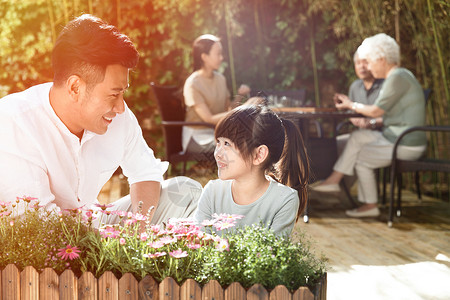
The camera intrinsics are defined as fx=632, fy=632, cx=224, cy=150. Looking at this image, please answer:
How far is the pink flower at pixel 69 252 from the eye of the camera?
1684 mm

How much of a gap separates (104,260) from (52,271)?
0.46 feet

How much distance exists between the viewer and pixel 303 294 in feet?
5.16

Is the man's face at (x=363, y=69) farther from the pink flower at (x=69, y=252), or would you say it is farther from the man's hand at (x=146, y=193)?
the pink flower at (x=69, y=252)

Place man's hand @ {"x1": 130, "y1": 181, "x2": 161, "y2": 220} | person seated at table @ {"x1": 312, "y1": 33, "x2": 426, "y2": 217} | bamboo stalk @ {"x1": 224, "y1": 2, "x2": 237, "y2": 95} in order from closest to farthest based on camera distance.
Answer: man's hand @ {"x1": 130, "y1": 181, "x2": 161, "y2": 220}
person seated at table @ {"x1": 312, "y1": 33, "x2": 426, "y2": 217}
bamboo stalk @ {"x1": 224, "y1": 2, "x2": 237, "y2": 95}

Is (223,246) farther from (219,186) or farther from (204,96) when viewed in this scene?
(204,96)

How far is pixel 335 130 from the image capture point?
5.68m

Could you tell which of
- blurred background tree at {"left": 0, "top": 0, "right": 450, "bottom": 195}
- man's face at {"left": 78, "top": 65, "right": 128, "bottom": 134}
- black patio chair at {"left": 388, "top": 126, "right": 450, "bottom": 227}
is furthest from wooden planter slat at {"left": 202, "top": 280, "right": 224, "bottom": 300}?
blurred background tree at {"left": 0, "top": 0, "right": 450, "bottom": 195}

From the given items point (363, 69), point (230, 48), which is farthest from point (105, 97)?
point (230, 48)

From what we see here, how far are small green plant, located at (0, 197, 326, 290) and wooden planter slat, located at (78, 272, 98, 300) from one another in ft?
0.11

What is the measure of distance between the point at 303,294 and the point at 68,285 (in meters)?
0.63

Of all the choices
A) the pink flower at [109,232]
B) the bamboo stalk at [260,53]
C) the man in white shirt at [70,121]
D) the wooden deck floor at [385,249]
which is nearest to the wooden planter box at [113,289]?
the pink flower at [109,232]

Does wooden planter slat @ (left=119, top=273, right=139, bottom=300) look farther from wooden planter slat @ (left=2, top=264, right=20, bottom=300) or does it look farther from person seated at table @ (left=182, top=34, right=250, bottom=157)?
person seated at table @ (left=182, top=34, right=250, bottom=157)

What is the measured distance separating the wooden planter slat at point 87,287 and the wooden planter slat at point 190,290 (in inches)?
9.4

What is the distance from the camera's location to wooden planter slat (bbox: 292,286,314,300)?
157cm
